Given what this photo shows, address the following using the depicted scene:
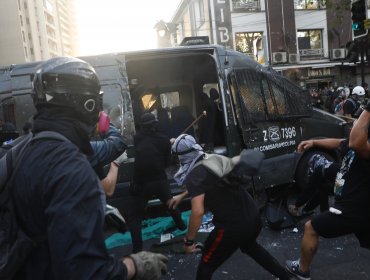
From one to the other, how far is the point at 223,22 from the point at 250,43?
2.48m

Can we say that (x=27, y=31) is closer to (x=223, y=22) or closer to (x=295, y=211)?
(x=223, y=22)

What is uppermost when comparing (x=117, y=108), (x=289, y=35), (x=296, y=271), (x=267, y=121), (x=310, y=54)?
(x=289, y=35)

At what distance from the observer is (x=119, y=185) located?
5.64m

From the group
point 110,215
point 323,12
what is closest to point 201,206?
point 110,215

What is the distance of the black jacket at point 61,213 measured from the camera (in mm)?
1254

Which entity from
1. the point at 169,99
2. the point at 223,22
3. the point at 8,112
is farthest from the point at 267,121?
the point at 223,22

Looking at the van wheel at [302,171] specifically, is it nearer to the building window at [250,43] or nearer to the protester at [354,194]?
the protester at [354,194]

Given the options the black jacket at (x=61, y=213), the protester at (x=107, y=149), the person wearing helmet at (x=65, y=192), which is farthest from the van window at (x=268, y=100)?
the black jacket at (x=61, y=213)

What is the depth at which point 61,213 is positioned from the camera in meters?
1.27

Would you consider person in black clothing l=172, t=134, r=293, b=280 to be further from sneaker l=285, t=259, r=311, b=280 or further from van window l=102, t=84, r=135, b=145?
van window l=102, t=84, r=135, b=145

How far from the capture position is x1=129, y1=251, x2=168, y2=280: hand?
1.50 meters

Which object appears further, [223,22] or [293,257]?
[223,22]

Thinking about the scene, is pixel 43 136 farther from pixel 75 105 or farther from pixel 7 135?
pixel 7 135

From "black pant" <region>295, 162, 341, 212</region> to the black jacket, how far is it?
3891 millimetres
